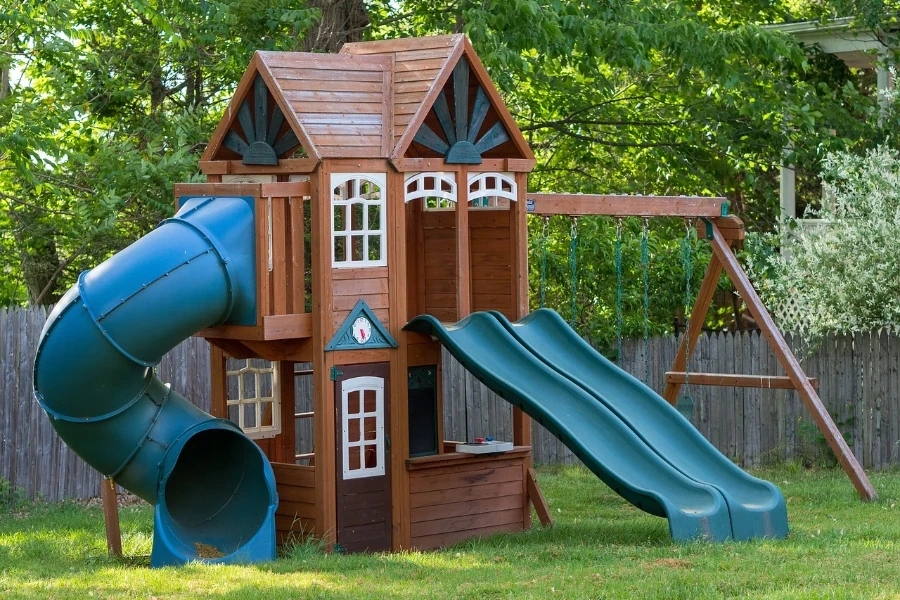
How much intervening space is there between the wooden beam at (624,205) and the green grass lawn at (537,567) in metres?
2.82

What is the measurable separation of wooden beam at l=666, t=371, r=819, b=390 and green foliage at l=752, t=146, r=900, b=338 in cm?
190

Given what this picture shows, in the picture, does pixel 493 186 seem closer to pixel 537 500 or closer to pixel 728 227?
pixel 537 500

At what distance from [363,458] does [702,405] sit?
6453 mm

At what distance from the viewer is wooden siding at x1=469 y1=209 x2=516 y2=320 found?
1142 centimetres

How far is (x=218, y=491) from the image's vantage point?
400 inches

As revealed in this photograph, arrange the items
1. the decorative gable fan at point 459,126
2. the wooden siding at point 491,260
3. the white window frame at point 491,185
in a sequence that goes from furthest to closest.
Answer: the wooden siding at point 491,260 → the white window frame at point 491,185 → the decorative gable fan at point 459,126

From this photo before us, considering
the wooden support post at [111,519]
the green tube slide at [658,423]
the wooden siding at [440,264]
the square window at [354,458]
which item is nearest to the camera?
the green tube slide at [658,423]

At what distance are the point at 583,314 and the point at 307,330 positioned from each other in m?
8.56

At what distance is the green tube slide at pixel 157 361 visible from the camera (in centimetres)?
889

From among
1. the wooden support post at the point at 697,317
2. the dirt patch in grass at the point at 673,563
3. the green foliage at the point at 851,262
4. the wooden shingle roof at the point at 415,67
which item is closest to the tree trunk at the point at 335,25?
the wooden shingle roof at the point at 415,67

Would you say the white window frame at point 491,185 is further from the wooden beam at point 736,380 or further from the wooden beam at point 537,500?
the wooden beam at point 736,380

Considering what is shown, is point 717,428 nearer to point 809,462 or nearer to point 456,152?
point 809,462

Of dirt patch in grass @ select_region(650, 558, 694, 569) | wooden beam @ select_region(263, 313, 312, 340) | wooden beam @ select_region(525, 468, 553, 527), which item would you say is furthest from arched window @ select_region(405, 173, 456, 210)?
dirt patch in grass @ select_region(650, 558, 694, 569)

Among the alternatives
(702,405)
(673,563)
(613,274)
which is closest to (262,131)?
(673,563)
